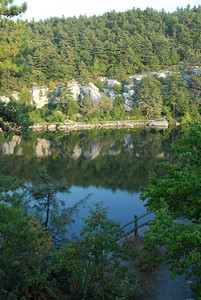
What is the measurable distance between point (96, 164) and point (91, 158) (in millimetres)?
2024

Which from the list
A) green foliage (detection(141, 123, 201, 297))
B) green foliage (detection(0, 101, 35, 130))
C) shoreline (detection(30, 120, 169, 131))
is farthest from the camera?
shoreline (detection(30, 120, 169, 131))

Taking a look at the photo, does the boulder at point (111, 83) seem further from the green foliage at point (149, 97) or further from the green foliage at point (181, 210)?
the green foliage at point (181, 210)

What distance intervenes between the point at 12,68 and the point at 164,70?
2128 inches

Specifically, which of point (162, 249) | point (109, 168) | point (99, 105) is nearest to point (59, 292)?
point (162, 249)

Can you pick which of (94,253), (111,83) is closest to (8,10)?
(94,253)

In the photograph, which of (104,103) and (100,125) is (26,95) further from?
(100,125)

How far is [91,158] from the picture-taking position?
21688 millimetres

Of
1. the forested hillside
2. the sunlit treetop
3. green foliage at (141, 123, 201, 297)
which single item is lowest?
green foliage at (141, 123, 201, 297)

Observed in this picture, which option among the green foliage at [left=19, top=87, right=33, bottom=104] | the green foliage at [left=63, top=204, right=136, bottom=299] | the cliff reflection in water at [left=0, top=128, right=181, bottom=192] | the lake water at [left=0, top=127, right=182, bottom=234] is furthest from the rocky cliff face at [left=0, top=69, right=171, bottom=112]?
the green foliage at [left=63, top=204, right=136, bottom=299]

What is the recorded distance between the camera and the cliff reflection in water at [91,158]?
16.3 metres

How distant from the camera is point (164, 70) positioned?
55.1m

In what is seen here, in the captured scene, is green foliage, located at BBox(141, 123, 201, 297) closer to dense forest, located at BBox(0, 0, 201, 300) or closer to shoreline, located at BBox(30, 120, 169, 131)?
dense forest, located at BBox(0, 0, 201, 300)

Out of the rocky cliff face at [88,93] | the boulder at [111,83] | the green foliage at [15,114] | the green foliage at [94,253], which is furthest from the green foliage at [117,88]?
the green foliage at [94,253]

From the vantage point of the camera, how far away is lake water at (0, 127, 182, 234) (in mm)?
13126
